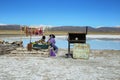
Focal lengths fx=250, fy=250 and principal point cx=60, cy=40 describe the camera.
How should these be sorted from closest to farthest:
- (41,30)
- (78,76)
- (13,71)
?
1. (78,76)
2. (13,71)
3. (41,30)

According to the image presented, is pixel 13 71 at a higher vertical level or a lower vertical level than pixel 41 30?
lower

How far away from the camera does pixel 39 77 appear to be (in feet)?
30.9

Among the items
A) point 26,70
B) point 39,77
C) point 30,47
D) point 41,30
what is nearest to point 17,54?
point 30,47

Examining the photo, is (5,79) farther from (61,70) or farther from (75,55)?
(75,55)

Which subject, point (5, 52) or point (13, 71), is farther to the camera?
point (5, 52)

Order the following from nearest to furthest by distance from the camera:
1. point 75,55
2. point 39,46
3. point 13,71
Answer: point 13,71
point 75,55
point 39,46

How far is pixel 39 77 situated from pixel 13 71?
1691 millimetres

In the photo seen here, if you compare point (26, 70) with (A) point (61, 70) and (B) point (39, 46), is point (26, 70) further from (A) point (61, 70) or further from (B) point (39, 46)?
(B) point (39, 46)

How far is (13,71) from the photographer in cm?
1061

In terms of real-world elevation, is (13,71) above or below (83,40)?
below

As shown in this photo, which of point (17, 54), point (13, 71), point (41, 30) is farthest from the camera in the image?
point (41, 30)

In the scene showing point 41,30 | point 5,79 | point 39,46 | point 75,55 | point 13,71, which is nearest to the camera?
point 5,79

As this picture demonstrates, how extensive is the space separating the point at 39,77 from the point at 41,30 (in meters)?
11.6

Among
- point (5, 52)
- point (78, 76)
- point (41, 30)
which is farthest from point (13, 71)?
point (41, 30)
